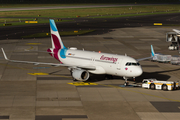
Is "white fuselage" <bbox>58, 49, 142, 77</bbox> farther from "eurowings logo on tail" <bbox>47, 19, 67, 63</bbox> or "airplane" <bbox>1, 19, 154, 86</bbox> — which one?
"eurowings logo on tail" <bbox>47, 19, 67, 63</bbox>

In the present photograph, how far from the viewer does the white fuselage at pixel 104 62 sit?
1820 inches

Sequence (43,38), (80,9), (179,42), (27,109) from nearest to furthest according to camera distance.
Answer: (27,109) → (179,42) → (43,38) → (80,9)

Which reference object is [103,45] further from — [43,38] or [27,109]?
[27,109]

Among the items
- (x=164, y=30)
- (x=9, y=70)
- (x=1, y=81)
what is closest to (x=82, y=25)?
(x=164, y=30)

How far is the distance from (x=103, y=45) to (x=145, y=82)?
3883cm

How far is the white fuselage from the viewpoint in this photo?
4622 cm

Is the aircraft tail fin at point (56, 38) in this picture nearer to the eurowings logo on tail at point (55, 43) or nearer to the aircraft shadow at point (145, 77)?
the eurowings logo on tail at point (55, 43)

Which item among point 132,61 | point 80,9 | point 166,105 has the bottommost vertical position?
point 166,105

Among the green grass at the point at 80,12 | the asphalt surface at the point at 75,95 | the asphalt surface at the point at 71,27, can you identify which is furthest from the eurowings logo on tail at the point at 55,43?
the green grass at the point at 80,12

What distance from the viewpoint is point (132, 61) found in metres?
46.6

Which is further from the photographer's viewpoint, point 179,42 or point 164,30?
point 164,30

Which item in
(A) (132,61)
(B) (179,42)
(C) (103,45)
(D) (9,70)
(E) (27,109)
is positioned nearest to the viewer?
(E) (27,109)

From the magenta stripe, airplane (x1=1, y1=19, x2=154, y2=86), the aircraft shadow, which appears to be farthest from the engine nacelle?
the magenta stripe

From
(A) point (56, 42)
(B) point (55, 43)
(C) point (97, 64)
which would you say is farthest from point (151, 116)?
(B) point (55, 43)
